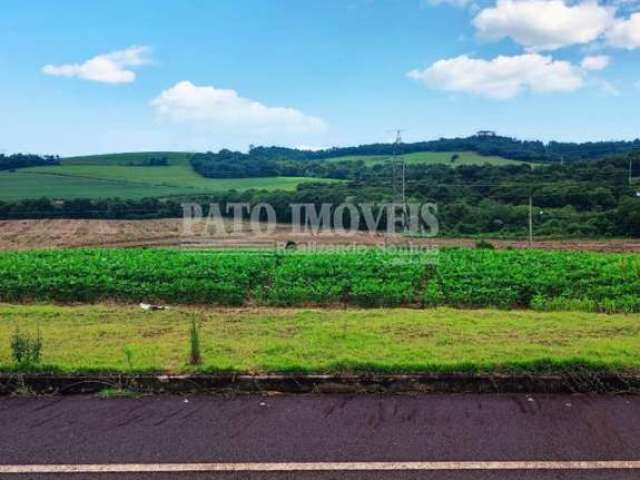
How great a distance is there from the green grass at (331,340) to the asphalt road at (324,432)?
58 cm

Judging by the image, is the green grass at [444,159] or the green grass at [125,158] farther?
the green grass at [125,158]

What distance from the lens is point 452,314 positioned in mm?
9984

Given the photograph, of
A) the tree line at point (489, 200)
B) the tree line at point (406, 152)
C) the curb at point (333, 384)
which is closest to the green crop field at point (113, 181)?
the tree line at point (406, 152)

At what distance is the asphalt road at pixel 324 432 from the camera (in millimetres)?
4254

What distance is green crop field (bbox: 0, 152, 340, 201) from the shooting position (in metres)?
62.1

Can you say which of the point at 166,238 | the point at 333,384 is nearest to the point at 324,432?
the point at 333,384

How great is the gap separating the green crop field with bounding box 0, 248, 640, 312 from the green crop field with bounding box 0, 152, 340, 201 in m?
47.0

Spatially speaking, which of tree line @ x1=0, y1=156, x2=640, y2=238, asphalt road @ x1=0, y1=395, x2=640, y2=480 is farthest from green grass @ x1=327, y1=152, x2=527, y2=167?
asphalt road @ x1=0, y1=395, x2=640, y2=480

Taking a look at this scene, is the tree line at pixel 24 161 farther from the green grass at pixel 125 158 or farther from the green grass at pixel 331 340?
the green grass at pixel 331 340

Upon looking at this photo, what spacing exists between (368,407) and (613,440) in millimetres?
2124

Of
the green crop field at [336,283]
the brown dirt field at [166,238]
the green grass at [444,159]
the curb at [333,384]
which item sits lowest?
the brown dirt field at [166,238]

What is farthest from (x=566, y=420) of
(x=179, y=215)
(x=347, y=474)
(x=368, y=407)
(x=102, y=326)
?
(x=179, y=215)

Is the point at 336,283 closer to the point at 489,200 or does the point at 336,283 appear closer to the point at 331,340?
the point at 331,340

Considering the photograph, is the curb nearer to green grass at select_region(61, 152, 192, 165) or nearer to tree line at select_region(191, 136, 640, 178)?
tree line at select_region(191, 136, 640, 178)
